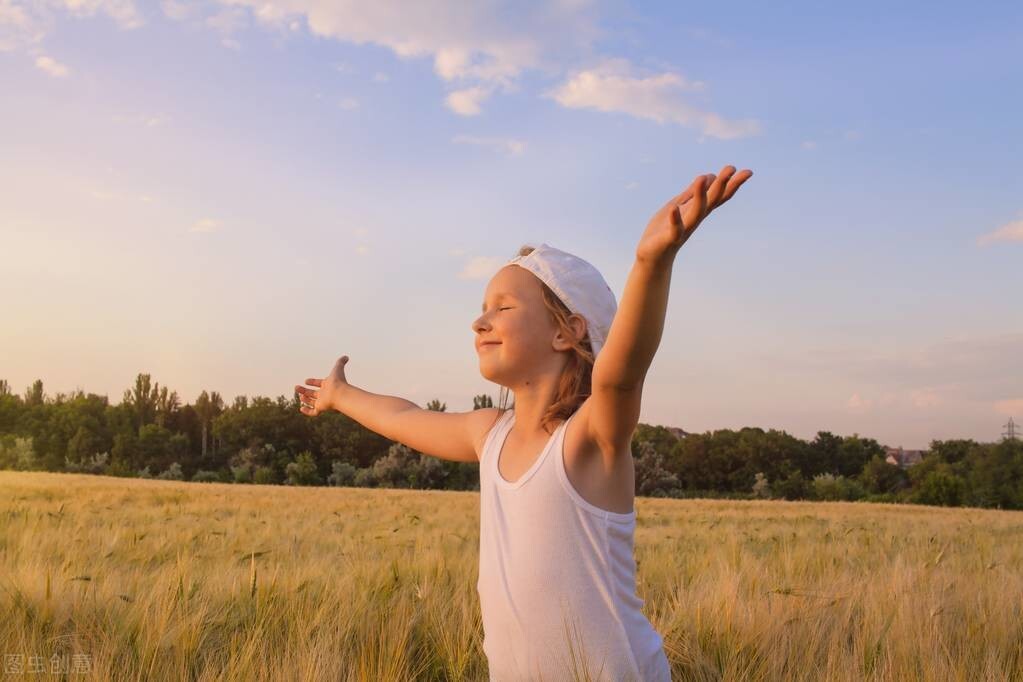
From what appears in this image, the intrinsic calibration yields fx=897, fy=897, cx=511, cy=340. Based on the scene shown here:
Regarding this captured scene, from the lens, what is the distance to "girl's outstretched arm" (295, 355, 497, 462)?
107 inches

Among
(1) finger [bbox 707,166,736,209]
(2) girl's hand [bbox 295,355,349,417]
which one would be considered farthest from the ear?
(2) girl's hand [bbox 295,355,349,417]

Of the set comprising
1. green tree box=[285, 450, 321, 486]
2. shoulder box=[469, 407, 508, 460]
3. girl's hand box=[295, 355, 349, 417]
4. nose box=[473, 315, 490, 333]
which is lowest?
green tree box=[285, 450, 321, 486]

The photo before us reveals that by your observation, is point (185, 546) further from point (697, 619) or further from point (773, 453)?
point (773, 453)

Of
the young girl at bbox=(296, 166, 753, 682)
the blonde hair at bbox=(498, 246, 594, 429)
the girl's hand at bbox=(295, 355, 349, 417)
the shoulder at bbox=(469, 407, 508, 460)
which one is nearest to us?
the young girl at bbox=(296, 166, 753, 682)

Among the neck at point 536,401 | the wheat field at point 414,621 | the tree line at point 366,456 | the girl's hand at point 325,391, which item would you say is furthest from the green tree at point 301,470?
the neck at point 536,401

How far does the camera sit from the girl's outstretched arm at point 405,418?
2713 mm

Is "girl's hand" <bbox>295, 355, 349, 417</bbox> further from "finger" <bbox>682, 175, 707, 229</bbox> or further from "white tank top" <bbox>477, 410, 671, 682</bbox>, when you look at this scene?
"finger" <bbox>682, 175, 707, 229</bbox>

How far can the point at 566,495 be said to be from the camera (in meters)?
2.15

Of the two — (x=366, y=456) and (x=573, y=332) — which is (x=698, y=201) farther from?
(x=366, y=456)

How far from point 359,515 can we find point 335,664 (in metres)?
7.94

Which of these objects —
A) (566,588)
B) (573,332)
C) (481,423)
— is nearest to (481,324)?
(573,332)

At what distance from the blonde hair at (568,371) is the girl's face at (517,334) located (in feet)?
0.07

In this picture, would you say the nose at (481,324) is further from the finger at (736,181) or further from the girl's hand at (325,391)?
the girl's hand at (325,391)

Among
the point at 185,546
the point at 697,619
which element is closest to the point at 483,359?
the point at 697,619
